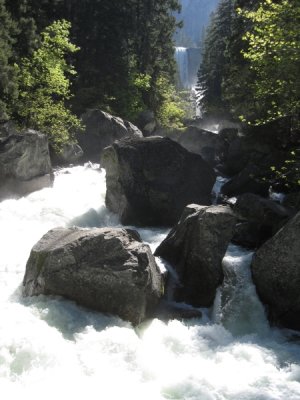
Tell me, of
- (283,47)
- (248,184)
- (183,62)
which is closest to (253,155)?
(248,184)

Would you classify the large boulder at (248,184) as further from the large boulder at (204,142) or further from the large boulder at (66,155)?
the large boulder at (66,155)

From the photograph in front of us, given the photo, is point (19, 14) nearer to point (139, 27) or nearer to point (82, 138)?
point (82, 138)

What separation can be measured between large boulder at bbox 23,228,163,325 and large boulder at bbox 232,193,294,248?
18.4 ft

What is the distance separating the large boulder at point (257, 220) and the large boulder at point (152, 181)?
408 centimetres

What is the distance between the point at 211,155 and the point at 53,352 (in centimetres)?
2412

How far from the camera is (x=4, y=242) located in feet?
54.1

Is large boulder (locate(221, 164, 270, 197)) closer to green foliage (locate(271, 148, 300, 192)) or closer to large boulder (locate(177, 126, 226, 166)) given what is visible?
green foliage (locate(271, 148, 300, 192))

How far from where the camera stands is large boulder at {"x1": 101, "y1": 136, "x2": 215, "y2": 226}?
67.0 ft

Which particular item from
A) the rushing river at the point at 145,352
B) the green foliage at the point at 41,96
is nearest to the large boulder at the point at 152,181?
the green foliage at the point at 41,96

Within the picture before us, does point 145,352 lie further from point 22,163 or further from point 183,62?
point 183,62

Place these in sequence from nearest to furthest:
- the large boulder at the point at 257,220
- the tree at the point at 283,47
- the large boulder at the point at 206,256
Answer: the tree at the point at 283,47 → the large boulder at the point at 206,256 → the large boulder at the point at 257,220

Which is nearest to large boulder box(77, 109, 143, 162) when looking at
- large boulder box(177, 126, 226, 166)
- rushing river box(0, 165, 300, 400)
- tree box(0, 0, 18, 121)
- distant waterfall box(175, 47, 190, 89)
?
large boulder box(177, 126, 226, 166)

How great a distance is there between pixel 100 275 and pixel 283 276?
17.9ft

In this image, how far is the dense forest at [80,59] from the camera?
82.3ft
